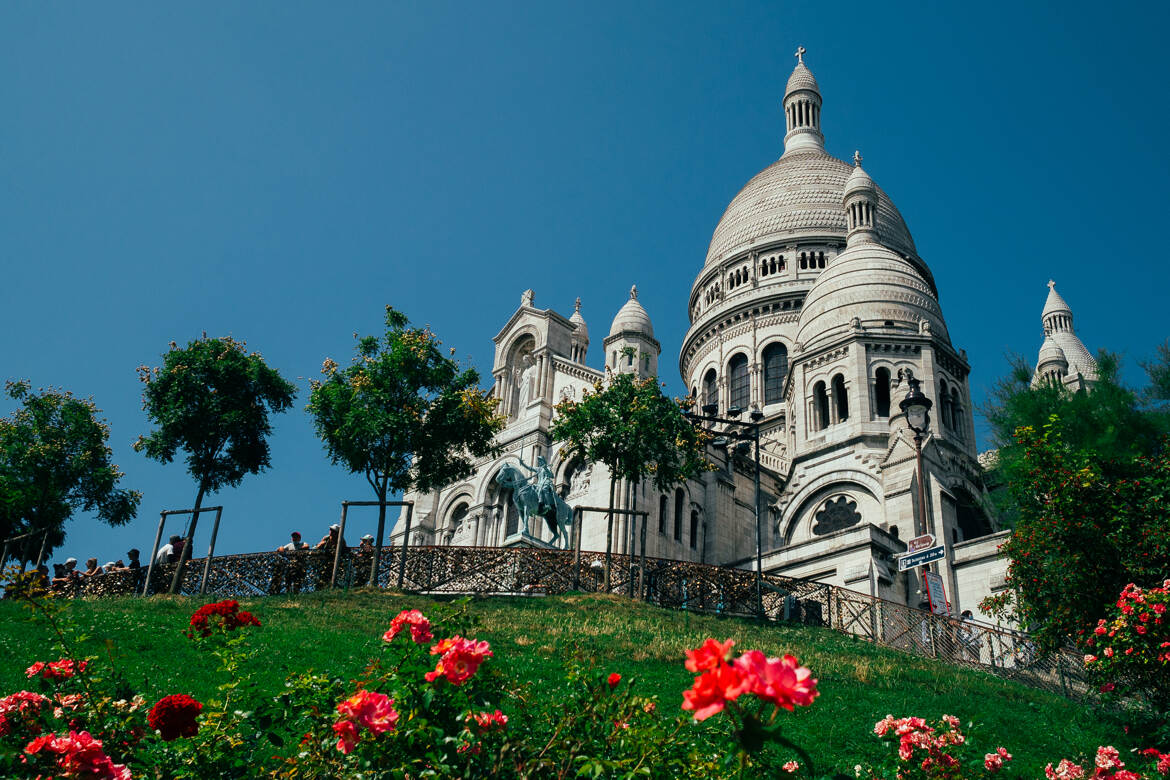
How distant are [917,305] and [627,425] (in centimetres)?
2181

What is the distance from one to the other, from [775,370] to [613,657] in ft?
130

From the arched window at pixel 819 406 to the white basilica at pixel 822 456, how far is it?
Answer: 0.05 metres

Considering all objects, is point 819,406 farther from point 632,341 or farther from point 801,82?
point 801,82

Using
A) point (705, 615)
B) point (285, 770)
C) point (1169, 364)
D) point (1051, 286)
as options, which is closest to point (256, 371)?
point (705, 615)

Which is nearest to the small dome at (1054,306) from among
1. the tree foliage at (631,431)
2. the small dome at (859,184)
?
the small dome at (859,184)

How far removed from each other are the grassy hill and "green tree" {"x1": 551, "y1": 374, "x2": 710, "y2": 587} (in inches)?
181

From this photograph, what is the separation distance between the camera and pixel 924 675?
738 inches

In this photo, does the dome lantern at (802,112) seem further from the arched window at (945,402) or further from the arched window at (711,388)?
the arched window at (945,402)

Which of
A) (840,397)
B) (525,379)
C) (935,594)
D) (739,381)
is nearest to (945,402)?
(840,397)

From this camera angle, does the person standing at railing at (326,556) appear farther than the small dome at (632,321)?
No

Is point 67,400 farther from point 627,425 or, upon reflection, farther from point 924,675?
point 924,675

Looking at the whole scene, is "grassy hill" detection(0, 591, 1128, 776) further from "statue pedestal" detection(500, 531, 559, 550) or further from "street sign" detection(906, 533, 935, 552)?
"statue pedestal" detection(500, 531, 559, 550)

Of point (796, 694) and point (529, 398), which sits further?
point (529, 398)

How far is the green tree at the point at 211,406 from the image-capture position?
2639 centimetres
